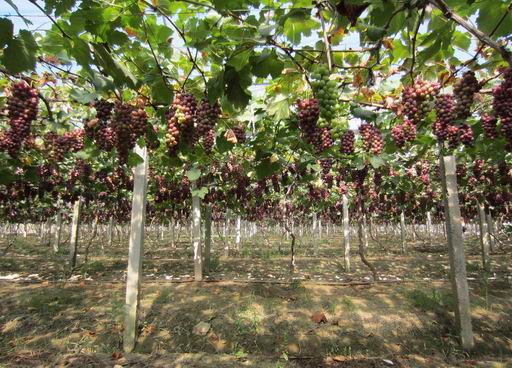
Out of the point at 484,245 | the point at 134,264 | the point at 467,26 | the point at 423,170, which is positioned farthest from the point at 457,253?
the point at 484,245

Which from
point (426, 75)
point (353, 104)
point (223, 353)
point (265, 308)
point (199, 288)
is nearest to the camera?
point (426, 75)

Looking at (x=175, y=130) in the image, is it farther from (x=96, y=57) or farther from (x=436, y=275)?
(x=436, y=275)

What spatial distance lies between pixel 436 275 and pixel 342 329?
28.7 ft

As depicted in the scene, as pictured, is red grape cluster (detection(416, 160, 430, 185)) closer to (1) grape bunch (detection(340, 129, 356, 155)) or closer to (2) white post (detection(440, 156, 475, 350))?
(2) white post (detection(440, 156, 475, 350))

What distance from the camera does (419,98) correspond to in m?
2.74

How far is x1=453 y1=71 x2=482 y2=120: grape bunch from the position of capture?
2.71 metres

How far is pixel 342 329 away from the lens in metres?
8.20

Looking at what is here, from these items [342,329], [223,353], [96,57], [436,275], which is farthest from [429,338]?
[96,57]

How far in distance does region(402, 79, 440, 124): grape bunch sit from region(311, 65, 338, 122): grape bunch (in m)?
0.69

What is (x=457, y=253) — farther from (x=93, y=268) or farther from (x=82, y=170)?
(x=93, y=268)

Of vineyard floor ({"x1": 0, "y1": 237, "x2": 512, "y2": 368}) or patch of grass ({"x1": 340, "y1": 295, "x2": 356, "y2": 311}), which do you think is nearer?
vineyard floor ({"x1": 0, "y1": 237, "x2": 512, "y2": 368})

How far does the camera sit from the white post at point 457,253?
266 inches

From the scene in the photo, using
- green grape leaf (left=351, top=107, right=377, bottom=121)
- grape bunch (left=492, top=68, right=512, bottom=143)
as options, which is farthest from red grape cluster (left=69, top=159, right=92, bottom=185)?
grape bunch (left=492, top=68, right=512, bottom=143)

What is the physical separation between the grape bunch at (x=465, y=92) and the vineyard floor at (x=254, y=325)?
5309 millimetres
